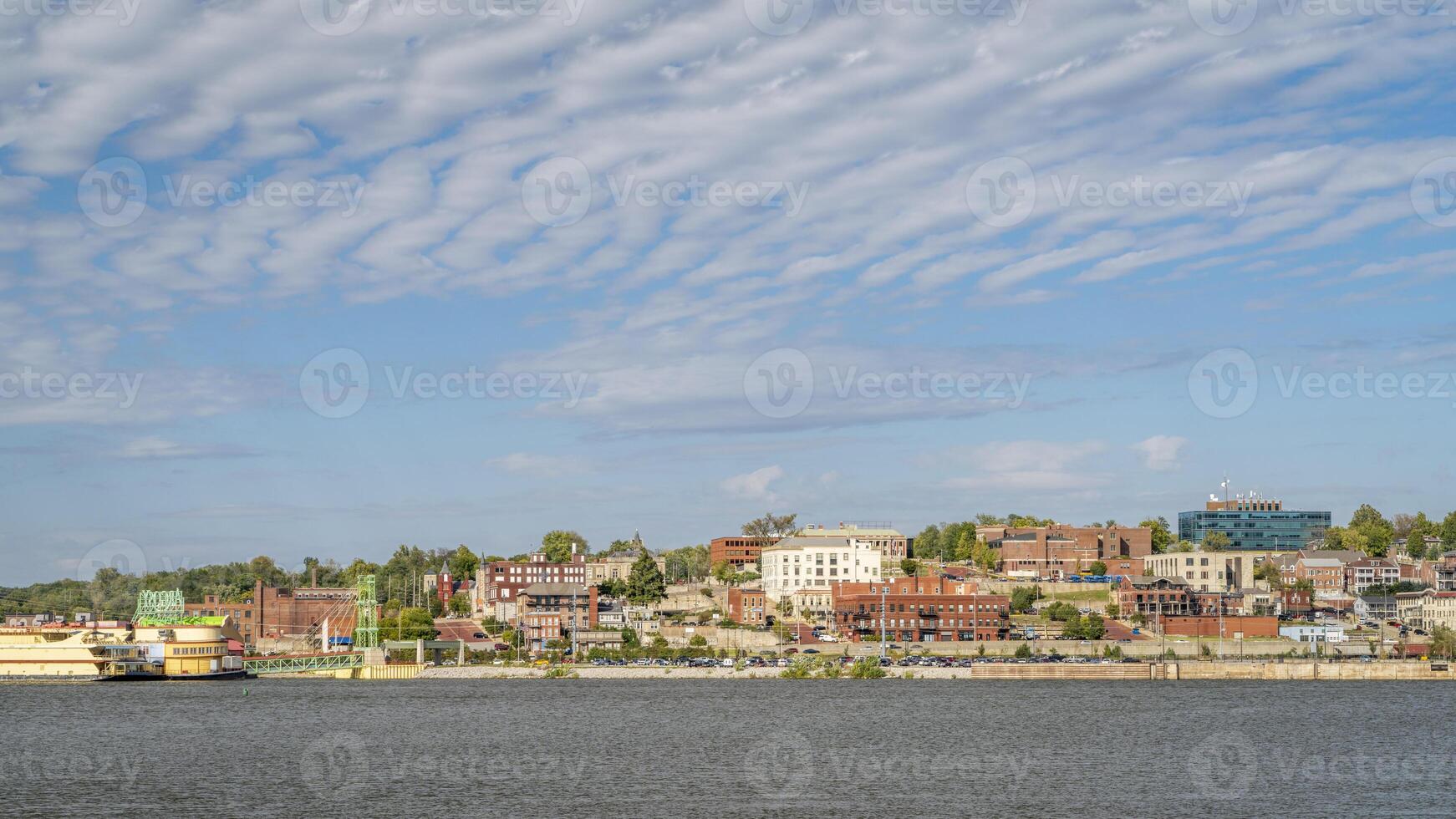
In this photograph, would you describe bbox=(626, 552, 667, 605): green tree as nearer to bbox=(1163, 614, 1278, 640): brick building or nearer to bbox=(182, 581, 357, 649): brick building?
bbox=(182, 581, 357, 649): brick building

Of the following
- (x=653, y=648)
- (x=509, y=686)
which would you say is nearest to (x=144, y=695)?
(x=509, y=686)

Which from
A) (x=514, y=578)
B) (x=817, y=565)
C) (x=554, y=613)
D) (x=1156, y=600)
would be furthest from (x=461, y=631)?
(x=1156, y=600)

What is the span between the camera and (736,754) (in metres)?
68.8

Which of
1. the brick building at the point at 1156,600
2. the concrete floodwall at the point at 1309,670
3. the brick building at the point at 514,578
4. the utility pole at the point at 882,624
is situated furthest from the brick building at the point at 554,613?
the concrete floodwall at the point at 1309,670

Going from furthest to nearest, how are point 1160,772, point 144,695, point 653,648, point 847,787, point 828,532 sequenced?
1. point 828,532
2. point 653,648
3. point 144,695
4. point 1160,772
5. point 847,787

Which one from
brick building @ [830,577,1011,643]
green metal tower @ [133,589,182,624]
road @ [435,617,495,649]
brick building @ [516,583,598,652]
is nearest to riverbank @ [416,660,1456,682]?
brick building @ [830,577,1011,643]

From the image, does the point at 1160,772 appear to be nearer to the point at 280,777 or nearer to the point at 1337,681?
the point at 280,777

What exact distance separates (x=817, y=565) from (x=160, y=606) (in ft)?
246

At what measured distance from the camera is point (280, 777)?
6028 centimetres

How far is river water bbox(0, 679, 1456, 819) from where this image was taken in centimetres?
5253

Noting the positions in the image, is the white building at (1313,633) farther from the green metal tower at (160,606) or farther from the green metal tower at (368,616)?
the green metal tower at (160,606)

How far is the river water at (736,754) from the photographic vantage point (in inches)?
2068

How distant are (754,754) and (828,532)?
421ft

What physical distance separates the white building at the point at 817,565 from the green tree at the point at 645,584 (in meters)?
13.3
